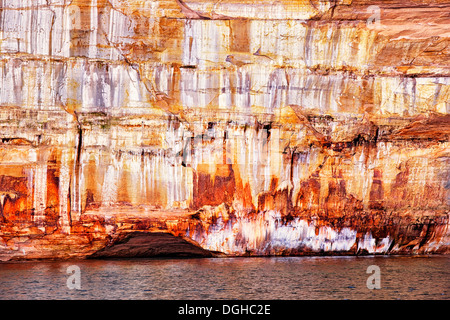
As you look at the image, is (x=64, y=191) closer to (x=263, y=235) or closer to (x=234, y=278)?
(x=234, y=278)

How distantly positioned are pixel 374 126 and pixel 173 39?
3.82m

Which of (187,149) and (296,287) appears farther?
(187,149)

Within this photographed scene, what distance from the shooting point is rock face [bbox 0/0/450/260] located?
9.69 m

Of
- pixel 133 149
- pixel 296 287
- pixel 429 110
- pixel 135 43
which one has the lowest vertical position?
pixel 296 287

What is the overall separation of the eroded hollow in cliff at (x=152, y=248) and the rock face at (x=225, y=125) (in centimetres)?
15

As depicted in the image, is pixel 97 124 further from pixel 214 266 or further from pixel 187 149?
pixel 214 266

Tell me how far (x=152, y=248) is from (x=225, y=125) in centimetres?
264

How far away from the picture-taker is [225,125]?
1008 cm

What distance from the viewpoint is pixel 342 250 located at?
10352 millimetres

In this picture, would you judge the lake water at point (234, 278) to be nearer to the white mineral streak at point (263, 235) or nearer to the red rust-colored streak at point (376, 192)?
the white mineral streak at point (263, 235)

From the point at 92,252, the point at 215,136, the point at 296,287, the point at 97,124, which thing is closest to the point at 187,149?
the point at 215,136

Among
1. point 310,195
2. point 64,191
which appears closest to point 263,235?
point 310,195

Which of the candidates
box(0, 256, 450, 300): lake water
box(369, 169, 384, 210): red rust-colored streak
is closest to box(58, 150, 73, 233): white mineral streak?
box(0, 256, 450, 300): lake water

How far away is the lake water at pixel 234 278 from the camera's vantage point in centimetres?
770
